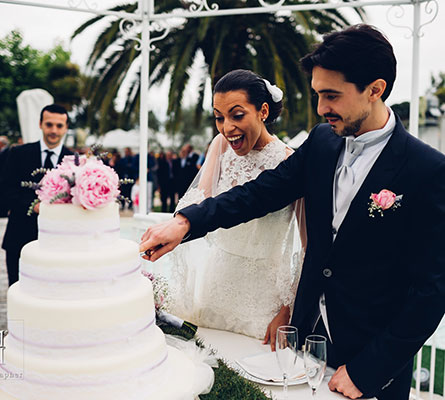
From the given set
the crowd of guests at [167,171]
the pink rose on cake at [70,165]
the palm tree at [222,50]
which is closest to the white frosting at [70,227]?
the pink rose on cake at [70,165]

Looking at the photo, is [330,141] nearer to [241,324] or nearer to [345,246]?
[345,246]

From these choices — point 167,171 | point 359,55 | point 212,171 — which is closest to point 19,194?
point 212,171

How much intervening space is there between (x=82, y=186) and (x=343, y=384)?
122 cm

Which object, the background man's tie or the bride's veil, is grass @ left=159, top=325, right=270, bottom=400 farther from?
the background man's tie

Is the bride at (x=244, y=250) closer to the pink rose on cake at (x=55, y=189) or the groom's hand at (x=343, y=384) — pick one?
the groom's hand at (x=343, y=384)

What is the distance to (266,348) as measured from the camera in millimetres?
2490

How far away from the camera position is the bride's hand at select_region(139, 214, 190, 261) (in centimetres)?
211

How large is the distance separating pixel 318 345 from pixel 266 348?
831 millimetres

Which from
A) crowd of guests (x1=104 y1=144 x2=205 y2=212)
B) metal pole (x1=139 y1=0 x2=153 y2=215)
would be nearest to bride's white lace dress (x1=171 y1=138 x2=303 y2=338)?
metal pole (x1=139 y1=0 x2=153 y2=215)

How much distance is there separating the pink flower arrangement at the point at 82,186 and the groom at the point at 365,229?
18.7 inches

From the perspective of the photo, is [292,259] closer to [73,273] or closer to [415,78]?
[73,273]

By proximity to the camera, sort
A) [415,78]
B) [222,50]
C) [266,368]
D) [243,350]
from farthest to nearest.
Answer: [222,50] → [415,78] → [243,350] → [266,368]

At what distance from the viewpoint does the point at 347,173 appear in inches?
84.4

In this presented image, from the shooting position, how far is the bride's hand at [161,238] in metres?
2.11
